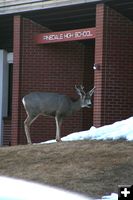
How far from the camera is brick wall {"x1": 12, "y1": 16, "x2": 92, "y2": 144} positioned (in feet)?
59.3

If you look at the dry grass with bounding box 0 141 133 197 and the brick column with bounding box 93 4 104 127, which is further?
the brick column with bounding box 93 4 104 127

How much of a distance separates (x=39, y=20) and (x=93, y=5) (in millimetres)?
2606

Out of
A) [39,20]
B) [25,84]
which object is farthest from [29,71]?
[39,20]

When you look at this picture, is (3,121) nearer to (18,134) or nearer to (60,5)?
(18,134)

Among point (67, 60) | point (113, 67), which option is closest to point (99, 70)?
point (113, 67)

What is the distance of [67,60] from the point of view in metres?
18.9

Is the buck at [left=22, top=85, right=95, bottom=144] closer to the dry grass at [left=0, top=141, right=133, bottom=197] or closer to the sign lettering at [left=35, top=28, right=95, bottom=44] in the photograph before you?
the dry grass at [left=0, top=141, right=133, bottom=197]

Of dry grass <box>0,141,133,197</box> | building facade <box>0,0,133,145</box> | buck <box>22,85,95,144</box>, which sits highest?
building facade <box>0,0,133,145</box>

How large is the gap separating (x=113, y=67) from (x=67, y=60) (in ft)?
10.4

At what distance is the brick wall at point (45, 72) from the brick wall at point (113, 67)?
2.86 metres

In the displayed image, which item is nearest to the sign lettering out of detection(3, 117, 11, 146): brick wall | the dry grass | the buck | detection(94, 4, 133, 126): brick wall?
detection(94, 4, 133, 126): brick wall

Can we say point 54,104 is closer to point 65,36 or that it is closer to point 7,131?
point 65,36

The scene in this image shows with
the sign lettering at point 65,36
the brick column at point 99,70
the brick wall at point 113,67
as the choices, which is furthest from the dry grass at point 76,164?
the sign lettering at point 65,36

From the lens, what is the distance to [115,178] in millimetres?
10609
